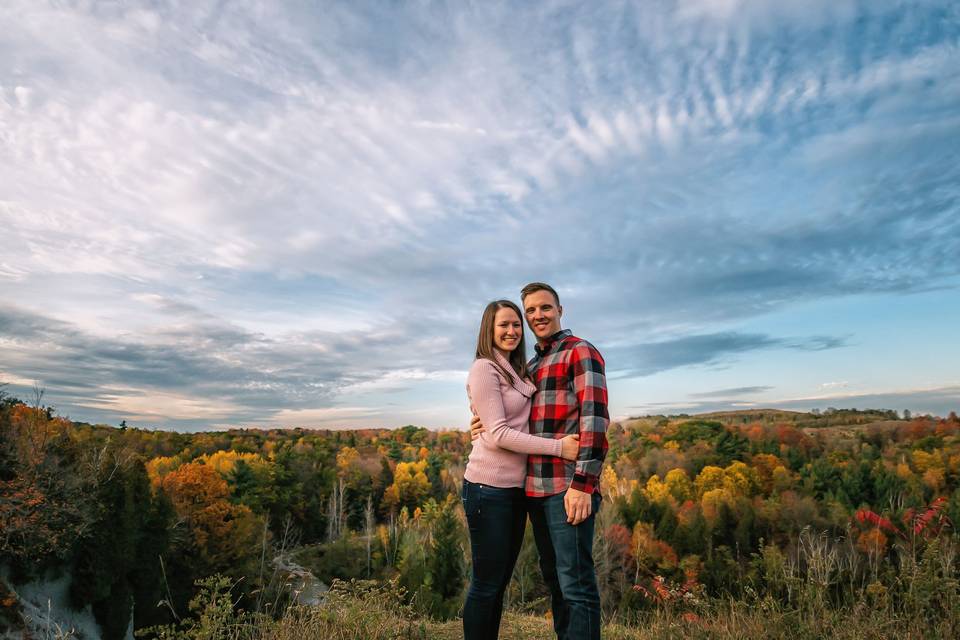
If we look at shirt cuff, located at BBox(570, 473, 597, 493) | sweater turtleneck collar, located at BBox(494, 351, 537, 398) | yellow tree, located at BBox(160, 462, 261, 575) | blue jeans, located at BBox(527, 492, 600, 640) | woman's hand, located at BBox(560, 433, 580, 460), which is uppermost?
sweater turtleneck collar, located at BBox(494, 351, 537, 398)

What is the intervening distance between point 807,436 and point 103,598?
95.1m

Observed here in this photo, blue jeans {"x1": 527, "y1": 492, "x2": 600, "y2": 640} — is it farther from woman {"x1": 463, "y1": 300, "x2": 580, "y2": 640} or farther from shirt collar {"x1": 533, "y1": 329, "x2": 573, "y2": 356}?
shirt collar {"x1": 533, "y1": 329, "x2": 573, "y2": 356}

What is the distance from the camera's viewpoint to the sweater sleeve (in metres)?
3.25

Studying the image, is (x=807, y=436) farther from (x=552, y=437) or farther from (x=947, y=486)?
(x=552, y=437)

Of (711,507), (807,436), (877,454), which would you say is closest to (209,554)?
(711,507)

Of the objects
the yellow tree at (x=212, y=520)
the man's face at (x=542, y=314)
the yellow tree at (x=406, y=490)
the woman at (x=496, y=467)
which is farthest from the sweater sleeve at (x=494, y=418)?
the yellow tree at (x=406, y=490)

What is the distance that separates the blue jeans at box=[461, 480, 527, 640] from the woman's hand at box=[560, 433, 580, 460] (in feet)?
1.23

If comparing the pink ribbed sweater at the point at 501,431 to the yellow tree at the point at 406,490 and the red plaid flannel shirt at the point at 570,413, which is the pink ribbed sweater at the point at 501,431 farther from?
the yellow tree at the point at 406,490

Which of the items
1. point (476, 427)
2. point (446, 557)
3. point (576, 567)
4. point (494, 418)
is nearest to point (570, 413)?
point (494, 418)

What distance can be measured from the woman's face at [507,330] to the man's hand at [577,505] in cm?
86

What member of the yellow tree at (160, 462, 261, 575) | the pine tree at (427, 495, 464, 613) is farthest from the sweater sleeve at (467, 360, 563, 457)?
the pine tree at (427, 495, 464, 613)

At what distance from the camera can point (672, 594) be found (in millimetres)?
5578

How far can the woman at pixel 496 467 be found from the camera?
330cm

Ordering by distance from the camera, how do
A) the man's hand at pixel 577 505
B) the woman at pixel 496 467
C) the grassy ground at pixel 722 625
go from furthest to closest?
the grassy ground at pixel 722 625 < the woman at pixel 496 467 < the man's hand at pixel 577 505
